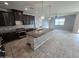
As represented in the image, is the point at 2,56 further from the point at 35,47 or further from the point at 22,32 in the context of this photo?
the point at 22,32

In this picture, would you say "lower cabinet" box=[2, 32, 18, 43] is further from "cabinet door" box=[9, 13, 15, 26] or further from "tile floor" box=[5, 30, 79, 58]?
"cabinet door" box=[9, 13, 15, 26]

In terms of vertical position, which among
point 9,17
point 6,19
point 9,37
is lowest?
point 9,37

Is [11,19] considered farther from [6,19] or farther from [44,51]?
[44,51]

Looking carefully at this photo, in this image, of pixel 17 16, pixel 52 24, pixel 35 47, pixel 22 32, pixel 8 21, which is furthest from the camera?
pixel 52 24

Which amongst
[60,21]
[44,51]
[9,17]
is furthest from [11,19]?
[60,21]


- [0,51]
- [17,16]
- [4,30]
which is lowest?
[0,51]

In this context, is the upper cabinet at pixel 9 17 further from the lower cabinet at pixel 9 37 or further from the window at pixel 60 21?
the window at pixel 60 21

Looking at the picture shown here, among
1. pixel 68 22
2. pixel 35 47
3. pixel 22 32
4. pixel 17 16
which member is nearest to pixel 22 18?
pixel 17 16

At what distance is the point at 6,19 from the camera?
507cm

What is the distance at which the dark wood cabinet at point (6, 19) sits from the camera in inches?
190

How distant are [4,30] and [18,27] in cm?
161

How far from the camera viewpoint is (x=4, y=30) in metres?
5.38

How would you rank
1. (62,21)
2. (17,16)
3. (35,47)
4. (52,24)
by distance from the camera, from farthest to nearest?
(52,24) → (62,21) → (17,16) → (35,47)

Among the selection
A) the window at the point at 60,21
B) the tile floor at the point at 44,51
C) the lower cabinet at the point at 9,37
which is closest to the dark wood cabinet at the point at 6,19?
the lower cabinet at the point at 9,37
